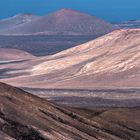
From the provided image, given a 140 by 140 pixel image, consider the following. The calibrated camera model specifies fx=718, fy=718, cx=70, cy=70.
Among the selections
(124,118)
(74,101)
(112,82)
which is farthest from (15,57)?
(124,118)

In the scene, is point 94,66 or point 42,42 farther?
point 42,42

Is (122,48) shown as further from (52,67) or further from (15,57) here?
(15,57)

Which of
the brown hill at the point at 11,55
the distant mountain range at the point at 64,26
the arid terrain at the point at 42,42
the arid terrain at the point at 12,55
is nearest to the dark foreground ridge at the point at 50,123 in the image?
the arid terrain at the point at 12,55

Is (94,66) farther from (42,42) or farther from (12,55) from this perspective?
(42,42)

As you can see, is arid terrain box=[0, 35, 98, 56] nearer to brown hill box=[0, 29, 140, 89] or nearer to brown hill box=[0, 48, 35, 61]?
brown hill box=[0, 48, 35, 61]

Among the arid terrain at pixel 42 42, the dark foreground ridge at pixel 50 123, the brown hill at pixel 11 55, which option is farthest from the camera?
the arid terrain at pixel 42 42

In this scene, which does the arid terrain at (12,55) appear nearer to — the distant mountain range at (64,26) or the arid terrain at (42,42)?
the arid terrain at (42,42)

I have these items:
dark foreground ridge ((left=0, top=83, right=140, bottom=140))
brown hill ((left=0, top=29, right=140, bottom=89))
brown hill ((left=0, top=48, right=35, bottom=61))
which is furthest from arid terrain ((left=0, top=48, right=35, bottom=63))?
dark foreground ridge ((left=0, top=83, right=140, bottom=140))

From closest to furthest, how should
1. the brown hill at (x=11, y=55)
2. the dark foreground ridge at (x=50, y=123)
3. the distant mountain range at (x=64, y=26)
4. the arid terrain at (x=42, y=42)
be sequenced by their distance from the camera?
the dark foreground ridge at (x=50, y=123)
the brown hill at (x=11, y=55)
the arid terrain at (x=42, y=42)
the distant mountain range at (x=64, y=26)

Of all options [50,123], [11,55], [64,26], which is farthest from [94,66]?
[64,26]
